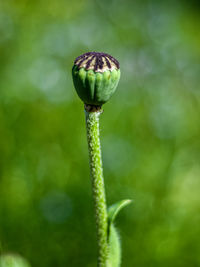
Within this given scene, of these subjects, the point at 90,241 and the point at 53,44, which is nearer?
the point at 90,241

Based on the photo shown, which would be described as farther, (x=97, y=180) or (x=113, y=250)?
(x=113, y=250)

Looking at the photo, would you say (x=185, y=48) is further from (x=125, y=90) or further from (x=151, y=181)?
(x=151, y=181)

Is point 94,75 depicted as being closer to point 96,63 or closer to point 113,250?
point 96,63

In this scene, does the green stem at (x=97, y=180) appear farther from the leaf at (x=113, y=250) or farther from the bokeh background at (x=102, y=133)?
the bokeh background at (x=102, y=133)

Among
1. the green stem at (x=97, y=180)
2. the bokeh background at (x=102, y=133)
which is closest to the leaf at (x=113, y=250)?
the green stem at (x=97, y=180)

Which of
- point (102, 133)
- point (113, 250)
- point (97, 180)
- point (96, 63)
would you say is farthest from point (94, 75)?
point (102, 133)

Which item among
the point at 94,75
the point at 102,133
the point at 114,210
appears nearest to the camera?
the point at 94,75

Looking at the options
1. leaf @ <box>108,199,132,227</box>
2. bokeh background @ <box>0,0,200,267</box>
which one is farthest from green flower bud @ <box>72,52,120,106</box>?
bokeh background @ <box>0,0,200,267</box>

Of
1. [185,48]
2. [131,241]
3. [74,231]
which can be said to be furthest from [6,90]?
[185,48]
